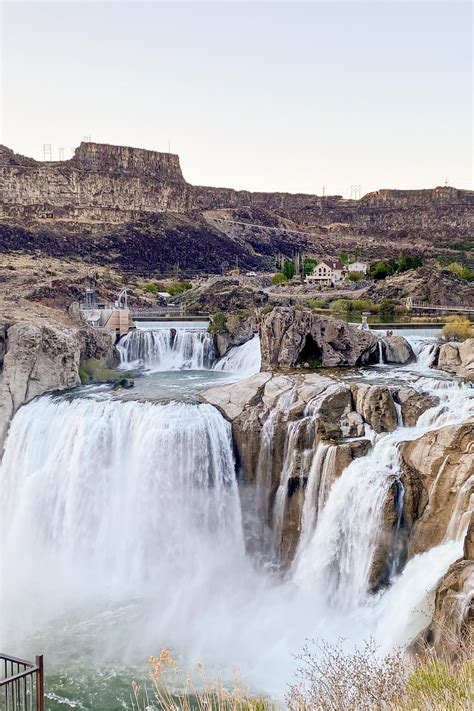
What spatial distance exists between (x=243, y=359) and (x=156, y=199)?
56.3 meters

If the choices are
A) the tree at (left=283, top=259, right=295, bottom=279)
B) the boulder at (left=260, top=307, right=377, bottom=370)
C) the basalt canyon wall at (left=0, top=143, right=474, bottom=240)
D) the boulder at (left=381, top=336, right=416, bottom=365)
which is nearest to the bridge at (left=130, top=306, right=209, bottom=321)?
the boulder at (left=260, top=307, right=377, bottom=370)

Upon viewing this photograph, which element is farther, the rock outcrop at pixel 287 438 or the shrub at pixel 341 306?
the shrub at pixel 341 306

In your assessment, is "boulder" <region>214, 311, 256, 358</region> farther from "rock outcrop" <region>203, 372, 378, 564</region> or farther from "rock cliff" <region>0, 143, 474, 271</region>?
"rock cliff" <region>0, 143, 474, 271</region>

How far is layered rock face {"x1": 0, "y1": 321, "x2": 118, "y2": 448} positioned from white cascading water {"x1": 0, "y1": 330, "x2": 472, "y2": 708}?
76 centimetres

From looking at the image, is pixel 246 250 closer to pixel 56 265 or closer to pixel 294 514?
pixel 56 265

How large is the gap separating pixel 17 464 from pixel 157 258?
5029 cm

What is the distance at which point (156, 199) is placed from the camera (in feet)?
261

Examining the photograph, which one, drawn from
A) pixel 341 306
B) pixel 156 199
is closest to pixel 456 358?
pixel 341 306

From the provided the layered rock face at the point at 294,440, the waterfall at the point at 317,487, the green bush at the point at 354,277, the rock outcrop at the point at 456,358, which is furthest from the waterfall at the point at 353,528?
the green bush at the point at 354,277

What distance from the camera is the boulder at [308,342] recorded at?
22.7 metres

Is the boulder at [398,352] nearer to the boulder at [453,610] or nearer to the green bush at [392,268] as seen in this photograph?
the boulder at [453,610]

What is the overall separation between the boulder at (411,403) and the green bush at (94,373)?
11035 mm

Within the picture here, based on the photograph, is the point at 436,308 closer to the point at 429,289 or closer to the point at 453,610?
the point at 429,289

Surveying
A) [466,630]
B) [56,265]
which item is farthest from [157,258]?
[466,630]
